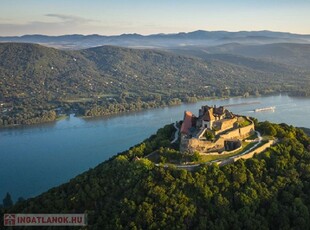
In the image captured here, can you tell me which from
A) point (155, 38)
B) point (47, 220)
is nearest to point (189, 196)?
point (47, 220)

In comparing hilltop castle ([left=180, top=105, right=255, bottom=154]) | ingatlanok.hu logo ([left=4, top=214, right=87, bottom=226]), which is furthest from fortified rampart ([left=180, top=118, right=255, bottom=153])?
ingatlanok.hu logo ([left=4, top=214, right=87, bottom=226])

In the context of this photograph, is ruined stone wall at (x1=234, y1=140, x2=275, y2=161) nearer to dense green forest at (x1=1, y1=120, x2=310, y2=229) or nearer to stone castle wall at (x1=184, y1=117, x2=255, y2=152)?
dense green forest at (x1=1, y1=120, x2=310, y2=229)

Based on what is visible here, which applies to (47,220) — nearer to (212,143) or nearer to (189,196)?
(189,196)

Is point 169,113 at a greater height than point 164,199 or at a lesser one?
lesser

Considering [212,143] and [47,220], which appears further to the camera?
[212,143]

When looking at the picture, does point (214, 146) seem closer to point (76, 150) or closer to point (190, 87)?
point (76, 150)

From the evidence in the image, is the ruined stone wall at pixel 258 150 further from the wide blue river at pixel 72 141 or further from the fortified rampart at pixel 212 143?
the wide blue river at pixel 72 141

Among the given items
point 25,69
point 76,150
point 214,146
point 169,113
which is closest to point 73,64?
point 25,69
